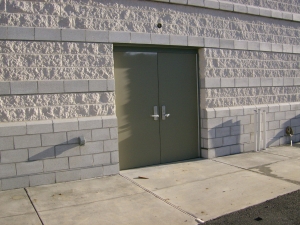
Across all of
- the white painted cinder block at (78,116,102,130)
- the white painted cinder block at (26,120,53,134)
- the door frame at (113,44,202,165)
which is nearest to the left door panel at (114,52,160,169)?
the door frame at (113,44,202,165)

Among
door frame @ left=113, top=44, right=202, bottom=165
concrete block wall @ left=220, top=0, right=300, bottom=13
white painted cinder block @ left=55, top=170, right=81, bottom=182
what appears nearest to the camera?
white painted cinder block @ left=55, top=170, right=81, bottom=182

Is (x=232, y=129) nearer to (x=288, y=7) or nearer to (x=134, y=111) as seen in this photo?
(x=134, y=111)

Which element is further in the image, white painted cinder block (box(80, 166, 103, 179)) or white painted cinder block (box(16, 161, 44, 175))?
white painted cinder block (box(80, 166, 103, 179))

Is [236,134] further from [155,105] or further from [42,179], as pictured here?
[42,179]

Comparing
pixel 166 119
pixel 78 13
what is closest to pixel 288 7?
pixel 166 119

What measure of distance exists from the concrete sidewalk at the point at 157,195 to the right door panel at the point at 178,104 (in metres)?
0.48

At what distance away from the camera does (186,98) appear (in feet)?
25.5

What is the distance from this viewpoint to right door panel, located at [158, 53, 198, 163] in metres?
7.44

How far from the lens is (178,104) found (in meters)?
7.65

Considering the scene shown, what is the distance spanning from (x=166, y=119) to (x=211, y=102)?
124 centimetres

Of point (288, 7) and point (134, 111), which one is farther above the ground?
point (288, 7)

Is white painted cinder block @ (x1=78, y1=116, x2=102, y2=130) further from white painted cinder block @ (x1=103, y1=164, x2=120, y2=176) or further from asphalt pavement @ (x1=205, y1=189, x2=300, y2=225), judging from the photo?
asphalt pavement @ (x1=205, y1=189, x2=300, y2=225)

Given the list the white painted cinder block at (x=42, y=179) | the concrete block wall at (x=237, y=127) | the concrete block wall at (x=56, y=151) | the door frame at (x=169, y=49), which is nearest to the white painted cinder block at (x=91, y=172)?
the concrete block wall at (x=56, y=151)

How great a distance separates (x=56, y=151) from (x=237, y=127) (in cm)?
444
